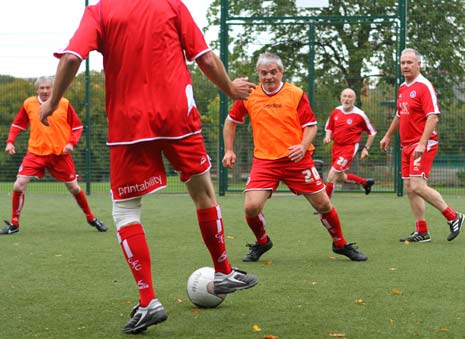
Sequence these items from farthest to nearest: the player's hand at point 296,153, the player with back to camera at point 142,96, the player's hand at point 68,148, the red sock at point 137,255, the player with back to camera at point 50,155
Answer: the player with back to camera at point 50,155 → the player's hand at point 68,148 → the player's hand at point 296,153 → the red sock at point 137,255 → the player with back to camera at point 142,96

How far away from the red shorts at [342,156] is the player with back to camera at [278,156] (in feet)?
17.1

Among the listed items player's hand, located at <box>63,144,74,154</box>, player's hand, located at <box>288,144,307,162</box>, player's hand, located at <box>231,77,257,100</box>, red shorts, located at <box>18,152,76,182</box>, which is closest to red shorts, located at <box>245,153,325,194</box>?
player's hand, located at <box>288,144,307,162</box>

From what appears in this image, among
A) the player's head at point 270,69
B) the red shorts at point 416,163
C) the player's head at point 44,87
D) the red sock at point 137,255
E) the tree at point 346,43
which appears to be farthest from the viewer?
the tree at point 346,43

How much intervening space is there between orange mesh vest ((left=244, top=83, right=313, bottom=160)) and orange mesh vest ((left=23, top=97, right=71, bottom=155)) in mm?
3472

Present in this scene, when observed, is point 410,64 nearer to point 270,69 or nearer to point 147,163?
point 270,69

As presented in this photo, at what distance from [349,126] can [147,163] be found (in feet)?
27.2

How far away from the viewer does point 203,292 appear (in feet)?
16.5

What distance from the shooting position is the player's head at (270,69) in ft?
23.2

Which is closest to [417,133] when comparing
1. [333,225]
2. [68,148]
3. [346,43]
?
[333,225]

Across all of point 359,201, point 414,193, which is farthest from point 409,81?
point 359,201

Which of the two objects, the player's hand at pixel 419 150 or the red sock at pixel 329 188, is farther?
the red sock at pixel 329 188

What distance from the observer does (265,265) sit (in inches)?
274

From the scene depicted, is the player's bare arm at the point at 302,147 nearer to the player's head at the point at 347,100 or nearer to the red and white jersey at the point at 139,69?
the red and white jersey at the point at 139,69

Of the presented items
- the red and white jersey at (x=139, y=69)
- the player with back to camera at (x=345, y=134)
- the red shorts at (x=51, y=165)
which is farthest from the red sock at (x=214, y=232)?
the player with back to camera at (x=345, y=134)
